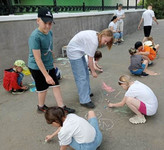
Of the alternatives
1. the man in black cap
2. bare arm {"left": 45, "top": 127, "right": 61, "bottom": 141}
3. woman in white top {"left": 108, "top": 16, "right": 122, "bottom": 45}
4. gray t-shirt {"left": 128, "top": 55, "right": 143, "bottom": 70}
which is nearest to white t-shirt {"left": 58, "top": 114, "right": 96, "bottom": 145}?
bare arm {"left": 45, "top": 127, "right": 61, "bottom": 141}

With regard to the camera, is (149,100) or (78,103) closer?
(149,100)

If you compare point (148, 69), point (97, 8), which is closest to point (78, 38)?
point (148, 69)

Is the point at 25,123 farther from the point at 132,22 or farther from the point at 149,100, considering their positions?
the point at 132,22

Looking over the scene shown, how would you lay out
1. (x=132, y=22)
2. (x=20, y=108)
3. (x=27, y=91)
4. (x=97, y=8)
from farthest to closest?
(x=132, y=22)
(x=97, y=8)
(x=27, y=91)
(x=20, y=108)

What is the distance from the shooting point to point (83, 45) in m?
2.84

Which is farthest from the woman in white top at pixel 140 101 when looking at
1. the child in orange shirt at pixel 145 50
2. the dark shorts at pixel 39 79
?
the child in orange shirt at pixel 145 50

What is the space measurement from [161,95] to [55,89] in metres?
→ 2.03

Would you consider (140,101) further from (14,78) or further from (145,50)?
(145,50)

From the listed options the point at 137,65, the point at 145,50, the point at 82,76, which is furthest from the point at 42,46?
the point at 145,50

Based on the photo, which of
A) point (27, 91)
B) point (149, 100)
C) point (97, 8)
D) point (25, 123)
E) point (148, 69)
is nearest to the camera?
point (149, 100)

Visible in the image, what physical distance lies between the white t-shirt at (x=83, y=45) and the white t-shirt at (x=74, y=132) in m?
1.15

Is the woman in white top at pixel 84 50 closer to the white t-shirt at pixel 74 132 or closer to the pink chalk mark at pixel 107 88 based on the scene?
the pink chalk mark at pixel 107 88

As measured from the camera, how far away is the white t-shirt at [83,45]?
2.63 metres

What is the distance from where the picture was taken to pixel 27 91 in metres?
3.85
